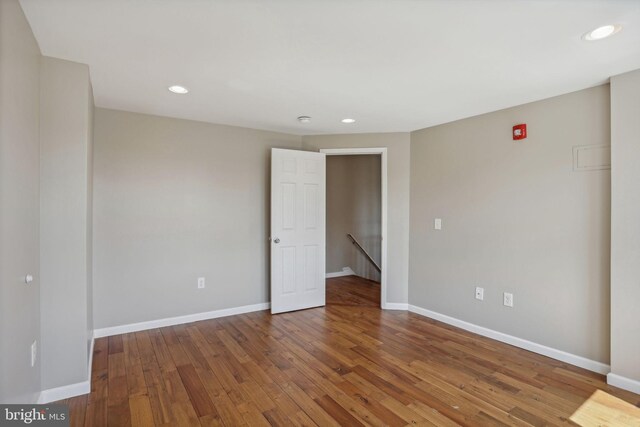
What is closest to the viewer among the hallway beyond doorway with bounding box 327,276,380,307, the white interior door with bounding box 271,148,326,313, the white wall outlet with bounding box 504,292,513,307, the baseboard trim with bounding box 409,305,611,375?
the baseboard trim with bounding box 409,305,611,375

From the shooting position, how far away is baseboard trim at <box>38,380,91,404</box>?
213cm

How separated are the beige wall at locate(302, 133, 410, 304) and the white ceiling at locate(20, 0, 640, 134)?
1.03 meters

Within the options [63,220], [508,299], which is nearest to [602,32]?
[508,299]

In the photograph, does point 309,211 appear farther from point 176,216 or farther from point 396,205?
point 176,216

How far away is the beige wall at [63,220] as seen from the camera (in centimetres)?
215

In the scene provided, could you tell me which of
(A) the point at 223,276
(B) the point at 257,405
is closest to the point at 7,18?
(B) the point at 257,405

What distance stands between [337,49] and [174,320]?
319cm

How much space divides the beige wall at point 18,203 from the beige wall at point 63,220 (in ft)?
0.32

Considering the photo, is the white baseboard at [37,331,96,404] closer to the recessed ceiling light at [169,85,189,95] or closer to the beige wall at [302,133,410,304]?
the recessed ceiling light at [169,85,189,95]

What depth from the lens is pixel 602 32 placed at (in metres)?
1.81

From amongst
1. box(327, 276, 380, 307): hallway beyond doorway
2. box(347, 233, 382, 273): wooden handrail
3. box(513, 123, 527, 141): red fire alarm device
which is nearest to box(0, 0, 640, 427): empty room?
box(513, 123, 527, 141): red fire alarm device

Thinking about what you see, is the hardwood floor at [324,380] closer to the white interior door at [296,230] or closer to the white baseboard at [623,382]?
the white baseboard at [623,382]

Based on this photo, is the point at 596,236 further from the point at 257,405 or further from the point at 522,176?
the point at 257,405

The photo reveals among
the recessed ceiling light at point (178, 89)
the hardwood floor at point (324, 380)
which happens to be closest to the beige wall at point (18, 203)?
the hardwood floor at point (324, 380)
